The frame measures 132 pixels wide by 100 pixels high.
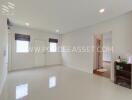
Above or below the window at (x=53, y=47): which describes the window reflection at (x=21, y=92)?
below

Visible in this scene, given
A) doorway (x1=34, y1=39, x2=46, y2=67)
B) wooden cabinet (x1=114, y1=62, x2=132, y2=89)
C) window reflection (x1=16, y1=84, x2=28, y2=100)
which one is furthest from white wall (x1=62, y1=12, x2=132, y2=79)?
window reflection (x1=16, y1=84, x2=28, y2=100)

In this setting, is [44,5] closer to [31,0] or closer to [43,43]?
[31,0]

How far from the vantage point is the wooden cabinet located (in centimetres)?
323

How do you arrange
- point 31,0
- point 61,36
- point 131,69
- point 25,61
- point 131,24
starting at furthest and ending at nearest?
point 61,36, point 25,61, point 131,24, point 131,69, point 31,0

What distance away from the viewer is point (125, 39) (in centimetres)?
363

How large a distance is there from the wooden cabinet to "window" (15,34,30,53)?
517 centimetres

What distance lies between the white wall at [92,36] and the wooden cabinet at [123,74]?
0.48 metres

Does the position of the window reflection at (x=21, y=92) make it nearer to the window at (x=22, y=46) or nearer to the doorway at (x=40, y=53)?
the window at (x=22, y=46)

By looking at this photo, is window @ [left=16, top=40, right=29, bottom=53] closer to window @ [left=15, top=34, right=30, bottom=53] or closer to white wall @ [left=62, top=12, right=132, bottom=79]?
window @ [left=15, top=34, right=30, bottom=53]

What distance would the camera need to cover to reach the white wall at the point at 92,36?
3.60 meters

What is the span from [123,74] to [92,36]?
2446 millimetres

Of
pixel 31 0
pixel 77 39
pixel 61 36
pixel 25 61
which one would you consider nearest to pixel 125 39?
A: pixel 77 39

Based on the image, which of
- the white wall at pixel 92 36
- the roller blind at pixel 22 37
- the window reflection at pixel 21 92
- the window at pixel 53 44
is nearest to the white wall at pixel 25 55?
the roller blind at pixel 22 37

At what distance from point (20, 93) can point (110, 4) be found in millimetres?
3860
